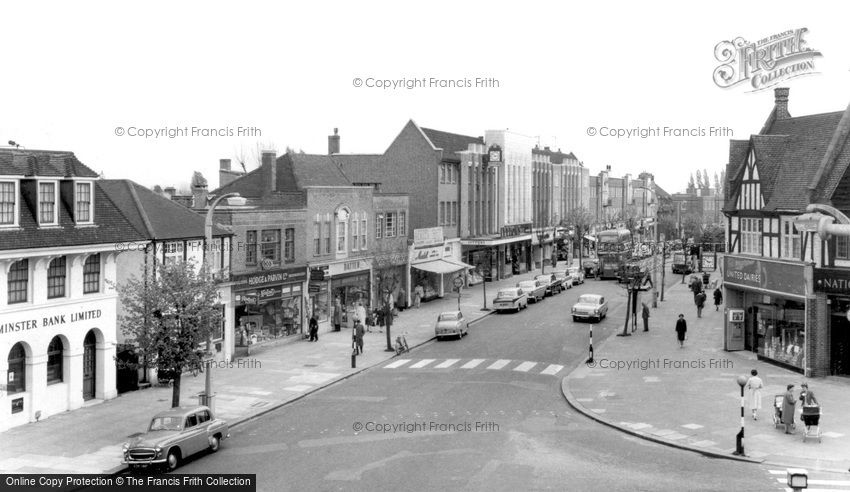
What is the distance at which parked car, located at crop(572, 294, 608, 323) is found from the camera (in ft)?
160

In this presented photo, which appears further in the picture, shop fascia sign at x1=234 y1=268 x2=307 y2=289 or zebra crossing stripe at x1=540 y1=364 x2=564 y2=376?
shop fascia sign at x1=234 y1=268 x2=307 y2=289

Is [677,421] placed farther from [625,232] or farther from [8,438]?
[625,232]

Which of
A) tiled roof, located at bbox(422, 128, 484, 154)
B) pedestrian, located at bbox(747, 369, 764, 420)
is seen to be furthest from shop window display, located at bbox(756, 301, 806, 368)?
tiled roof, located at bbox(422, 128, 484, 154)

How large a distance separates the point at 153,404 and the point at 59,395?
3066 millimetres

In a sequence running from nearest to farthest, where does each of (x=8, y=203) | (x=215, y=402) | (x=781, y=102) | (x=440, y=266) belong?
(x=8, y=203) < (x=215, y=402) < (x=781, y=102) < (x=440, y=266)

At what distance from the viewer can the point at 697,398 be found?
2961 cm

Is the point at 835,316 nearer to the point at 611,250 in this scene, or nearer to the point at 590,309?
the point at 590,309

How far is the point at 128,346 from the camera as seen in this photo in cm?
3080

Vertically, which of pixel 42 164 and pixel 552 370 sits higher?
pixel 42 164

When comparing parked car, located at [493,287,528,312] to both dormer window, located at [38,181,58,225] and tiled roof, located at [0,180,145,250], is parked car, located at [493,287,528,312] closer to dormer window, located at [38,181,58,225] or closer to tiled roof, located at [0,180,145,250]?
tiled roof, located at [0,180,145,250]

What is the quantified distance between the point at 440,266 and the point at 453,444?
3717cm

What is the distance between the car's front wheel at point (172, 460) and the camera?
2167 centimetres

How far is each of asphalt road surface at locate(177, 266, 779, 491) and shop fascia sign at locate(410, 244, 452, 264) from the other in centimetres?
2257

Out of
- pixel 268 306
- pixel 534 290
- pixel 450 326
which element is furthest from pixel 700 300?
pixel 268 306
